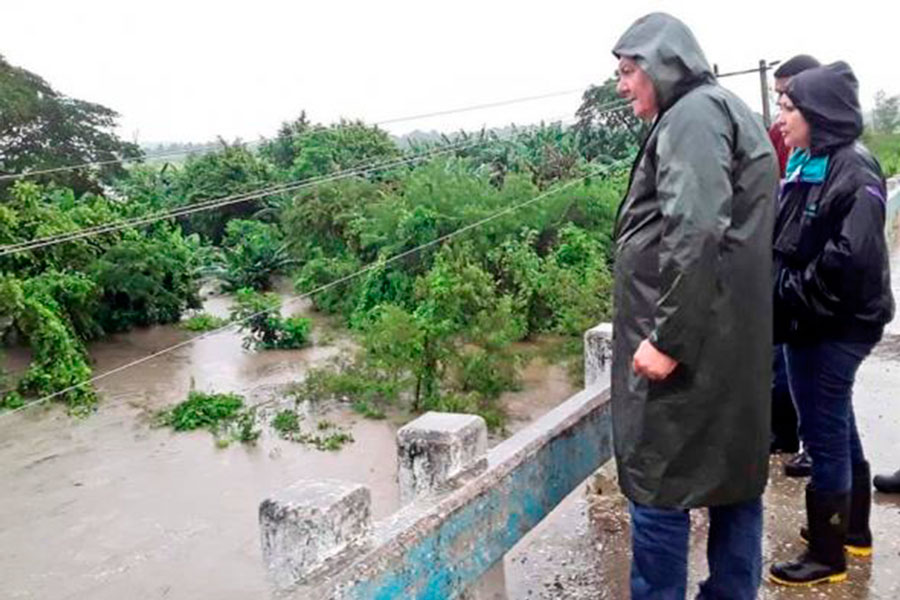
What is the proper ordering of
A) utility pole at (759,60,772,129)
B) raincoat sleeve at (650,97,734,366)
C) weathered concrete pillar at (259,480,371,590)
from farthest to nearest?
utility pole at (759,60,772,129)
weathered concrete pillar at (259,480,371,590)
raincoat sleeve at (650,97,734,366)

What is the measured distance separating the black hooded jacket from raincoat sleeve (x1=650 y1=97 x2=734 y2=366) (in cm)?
76

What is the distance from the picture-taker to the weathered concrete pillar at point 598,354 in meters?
3.59

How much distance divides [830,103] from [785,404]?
5.06 feet

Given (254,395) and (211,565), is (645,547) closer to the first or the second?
(211,565)

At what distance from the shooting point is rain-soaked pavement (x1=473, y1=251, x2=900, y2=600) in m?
2.80

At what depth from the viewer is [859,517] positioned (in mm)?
2930

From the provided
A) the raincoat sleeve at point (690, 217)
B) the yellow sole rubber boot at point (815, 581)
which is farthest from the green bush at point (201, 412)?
the raincoat sleeve at point (690, 217)

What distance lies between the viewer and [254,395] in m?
10.2

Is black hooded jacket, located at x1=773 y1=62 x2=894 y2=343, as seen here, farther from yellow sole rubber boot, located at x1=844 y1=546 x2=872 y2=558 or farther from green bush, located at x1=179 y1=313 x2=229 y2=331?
green bush, located at x1=179 y1=313 x2=229 y2=331

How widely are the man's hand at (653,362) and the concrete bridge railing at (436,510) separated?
2.19 ft

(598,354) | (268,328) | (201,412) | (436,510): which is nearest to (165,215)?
(201,412)

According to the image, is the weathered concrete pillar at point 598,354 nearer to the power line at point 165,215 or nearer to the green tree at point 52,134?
the power line at point 165,215

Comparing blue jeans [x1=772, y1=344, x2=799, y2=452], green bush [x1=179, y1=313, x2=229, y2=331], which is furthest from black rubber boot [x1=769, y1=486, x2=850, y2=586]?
green bush [x1=179, y1=313, x2=229, y2=331]

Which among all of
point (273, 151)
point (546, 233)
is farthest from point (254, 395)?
point (273, 151)
